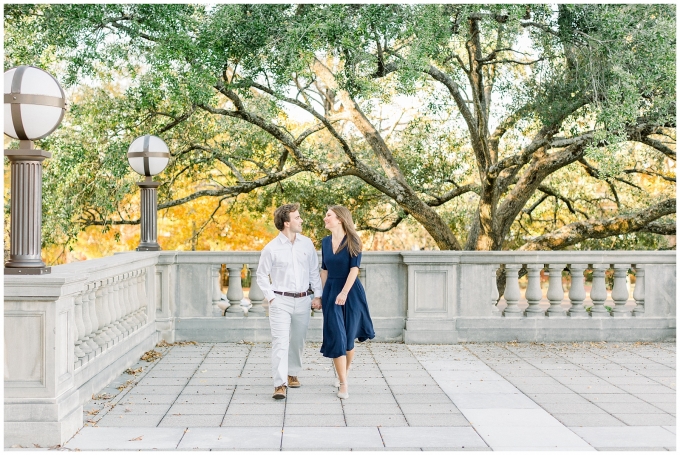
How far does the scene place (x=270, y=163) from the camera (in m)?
16.1

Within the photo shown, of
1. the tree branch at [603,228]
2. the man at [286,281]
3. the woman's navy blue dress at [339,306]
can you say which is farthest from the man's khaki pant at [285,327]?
the tree branch at [603,228]

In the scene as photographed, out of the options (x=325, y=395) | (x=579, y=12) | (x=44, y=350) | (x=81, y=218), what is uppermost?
(x=579, y=12)

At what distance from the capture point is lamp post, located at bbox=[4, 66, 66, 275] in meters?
5.43

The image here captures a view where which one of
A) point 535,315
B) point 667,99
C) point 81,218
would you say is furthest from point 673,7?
point 81,218

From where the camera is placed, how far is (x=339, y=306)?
22.8 ft

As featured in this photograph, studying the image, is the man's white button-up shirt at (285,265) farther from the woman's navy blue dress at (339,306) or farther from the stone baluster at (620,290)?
the stone baluster at (620,290)

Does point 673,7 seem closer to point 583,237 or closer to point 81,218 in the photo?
point 583,237

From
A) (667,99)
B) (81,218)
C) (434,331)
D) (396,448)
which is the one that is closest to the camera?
(396,448)

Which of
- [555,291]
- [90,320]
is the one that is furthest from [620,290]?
[90,320]

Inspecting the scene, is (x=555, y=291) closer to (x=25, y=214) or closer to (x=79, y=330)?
(x=79, y=330)

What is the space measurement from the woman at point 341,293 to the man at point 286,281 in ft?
0.59

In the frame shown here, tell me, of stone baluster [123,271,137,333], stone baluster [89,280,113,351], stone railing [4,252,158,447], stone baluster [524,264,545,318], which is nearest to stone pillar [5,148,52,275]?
stone railing [4,252,158,447]

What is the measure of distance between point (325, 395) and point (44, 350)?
8.66 feet

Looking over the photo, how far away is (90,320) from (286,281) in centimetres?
190
